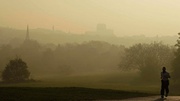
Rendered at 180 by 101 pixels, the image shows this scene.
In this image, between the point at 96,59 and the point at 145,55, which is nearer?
the point at 145,55

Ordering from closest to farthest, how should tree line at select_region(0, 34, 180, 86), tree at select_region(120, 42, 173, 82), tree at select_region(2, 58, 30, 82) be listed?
tree at select_region(2, 58, 30, 82) < tree line at select_region(0, 34, 180, 86) < tree at select_region(120, 42, 173, 82)

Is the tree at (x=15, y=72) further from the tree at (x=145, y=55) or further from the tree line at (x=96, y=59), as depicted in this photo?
the tree at (x=145, y=55)

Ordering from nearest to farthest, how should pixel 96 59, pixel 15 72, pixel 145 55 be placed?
pixel 15 72 → pixel 145 55 → pixel 96 59

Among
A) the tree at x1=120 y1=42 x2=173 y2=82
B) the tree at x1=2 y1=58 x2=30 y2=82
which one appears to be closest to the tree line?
the tree at x1=120 y1=42 x2=173 y2=82

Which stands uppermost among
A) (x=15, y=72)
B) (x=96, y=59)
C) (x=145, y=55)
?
(x=96, y=59)

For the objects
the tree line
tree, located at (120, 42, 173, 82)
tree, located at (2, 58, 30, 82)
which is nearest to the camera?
tree, located at (2, 58, 30, 82)

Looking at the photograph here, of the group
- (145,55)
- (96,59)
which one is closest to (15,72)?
(145,55)

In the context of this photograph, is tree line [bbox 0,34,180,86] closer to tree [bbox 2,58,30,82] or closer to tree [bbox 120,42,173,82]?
tree [bbox 120,42,173,82]

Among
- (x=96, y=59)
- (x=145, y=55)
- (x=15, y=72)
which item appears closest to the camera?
(x=15, y=72)

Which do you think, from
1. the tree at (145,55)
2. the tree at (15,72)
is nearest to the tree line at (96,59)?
the tree at (145,55)

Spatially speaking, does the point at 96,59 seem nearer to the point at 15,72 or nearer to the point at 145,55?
the point at 145,55

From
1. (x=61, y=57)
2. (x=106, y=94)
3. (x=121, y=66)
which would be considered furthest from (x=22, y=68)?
(x=61, y=57)

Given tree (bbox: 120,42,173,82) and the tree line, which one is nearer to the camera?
the tree line

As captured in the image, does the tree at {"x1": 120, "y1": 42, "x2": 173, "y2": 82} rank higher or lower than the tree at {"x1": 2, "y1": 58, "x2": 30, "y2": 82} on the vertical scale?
higher
